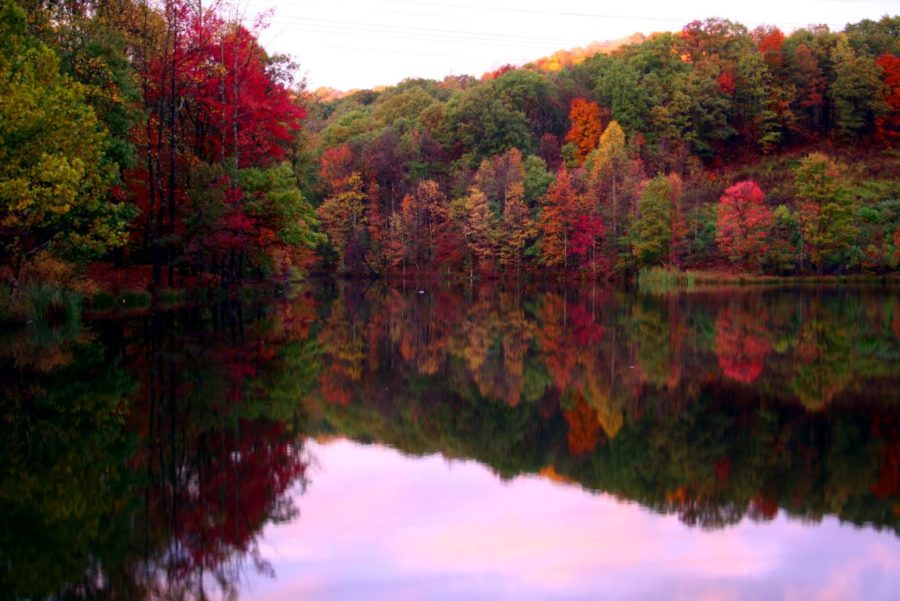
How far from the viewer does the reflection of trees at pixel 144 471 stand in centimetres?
546

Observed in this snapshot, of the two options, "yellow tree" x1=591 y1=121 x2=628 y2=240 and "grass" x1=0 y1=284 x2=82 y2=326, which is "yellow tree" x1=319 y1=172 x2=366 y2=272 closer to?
"yellow tree" x1=591 y1=121 x2=628 y2=240

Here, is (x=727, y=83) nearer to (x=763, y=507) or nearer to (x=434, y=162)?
(x=434, y=162)

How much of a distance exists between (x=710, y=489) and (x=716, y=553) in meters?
1.40

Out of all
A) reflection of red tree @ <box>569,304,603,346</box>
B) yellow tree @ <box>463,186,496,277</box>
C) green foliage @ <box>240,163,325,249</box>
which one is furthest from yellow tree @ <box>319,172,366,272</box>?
reflection of red tree @ <box>569,304,603,346</box>

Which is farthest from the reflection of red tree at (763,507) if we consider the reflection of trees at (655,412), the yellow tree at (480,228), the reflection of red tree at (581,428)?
the yellow tree at (480,228)

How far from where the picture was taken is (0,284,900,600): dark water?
5.45m

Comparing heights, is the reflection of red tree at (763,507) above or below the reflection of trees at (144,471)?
above

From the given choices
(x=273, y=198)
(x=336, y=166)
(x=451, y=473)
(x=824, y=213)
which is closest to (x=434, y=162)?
(x=336, y=166)

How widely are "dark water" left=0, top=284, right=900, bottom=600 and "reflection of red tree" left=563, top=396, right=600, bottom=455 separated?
1.9 inches

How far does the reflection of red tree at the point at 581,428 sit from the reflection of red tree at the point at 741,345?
3547mm

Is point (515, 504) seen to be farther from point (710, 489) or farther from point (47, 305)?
point (47, 305)

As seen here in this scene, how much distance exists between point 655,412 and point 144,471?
19.6ft

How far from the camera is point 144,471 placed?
762cm

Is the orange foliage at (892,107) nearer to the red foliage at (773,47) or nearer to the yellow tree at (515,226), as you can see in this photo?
the red foliage at (773,47)
